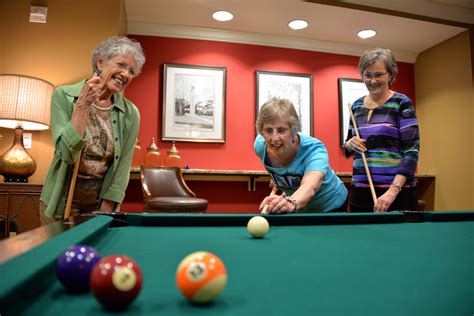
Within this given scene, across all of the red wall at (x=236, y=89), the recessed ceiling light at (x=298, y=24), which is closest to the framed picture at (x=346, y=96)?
the red wall at (x=236, y=89)

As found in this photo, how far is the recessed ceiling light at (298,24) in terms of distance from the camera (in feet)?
14.7

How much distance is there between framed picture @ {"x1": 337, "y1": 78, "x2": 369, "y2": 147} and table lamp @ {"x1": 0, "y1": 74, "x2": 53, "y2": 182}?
11.6 ft

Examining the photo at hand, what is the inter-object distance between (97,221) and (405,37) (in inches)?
193

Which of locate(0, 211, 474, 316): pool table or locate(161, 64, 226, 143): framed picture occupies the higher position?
locate(161, 64, 226, 143): framed picture

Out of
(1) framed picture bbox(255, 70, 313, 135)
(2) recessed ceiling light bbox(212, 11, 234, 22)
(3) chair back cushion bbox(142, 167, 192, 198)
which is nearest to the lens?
(3) chair back cushion bbox(142, 167, 192, 198)

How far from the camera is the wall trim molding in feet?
14.9

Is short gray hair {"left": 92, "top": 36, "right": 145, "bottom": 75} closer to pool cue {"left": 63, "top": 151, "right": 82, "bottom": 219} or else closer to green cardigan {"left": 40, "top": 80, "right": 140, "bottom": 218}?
green cardigan {"left": 40, "top": 80, "right": 140, "bottom": 218}

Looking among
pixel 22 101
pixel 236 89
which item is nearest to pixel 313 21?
pixel 236 89

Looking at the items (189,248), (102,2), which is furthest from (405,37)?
(189,248)

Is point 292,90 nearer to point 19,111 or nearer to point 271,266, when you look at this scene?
point 19,111

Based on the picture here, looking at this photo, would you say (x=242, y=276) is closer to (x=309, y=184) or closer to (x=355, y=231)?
(x=355, y=231)

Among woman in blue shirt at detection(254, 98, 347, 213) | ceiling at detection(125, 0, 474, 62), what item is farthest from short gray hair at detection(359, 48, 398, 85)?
ceiling at detection(125, 0, 474, 62)

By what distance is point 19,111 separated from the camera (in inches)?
124

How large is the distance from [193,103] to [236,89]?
581 millimetres
